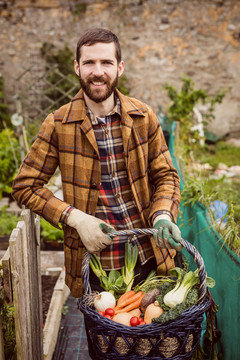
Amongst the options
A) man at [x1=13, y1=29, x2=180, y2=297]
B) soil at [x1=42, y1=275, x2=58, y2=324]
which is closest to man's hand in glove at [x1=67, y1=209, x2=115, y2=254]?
man at [x1=13, y1=29, x2=180, y2=297]

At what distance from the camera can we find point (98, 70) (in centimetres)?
185

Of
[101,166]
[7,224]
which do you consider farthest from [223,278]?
[7,224]

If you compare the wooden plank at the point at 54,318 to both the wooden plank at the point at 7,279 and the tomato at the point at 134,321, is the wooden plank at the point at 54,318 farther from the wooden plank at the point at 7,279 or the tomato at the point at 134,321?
the tomato at the point at 134,321

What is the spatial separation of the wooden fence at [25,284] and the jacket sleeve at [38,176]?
8 cm

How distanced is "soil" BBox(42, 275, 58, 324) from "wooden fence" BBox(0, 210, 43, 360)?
3.37 feet

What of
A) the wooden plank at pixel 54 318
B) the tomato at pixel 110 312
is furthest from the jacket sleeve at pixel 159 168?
the wooden plank at pixel 54 318

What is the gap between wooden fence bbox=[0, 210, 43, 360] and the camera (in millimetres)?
1650

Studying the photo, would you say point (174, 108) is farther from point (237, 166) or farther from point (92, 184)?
point (92, 184)

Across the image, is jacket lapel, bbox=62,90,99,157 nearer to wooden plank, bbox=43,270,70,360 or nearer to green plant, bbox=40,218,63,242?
wooden plank, bbox=43,270,70,360

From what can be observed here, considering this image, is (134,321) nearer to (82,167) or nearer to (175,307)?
(175,307)

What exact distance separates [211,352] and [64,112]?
145 cm

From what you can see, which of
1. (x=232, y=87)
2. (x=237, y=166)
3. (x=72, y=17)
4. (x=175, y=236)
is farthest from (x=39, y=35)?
(x=175, y=236)

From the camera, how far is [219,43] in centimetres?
915

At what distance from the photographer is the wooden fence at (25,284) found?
1.65 m
